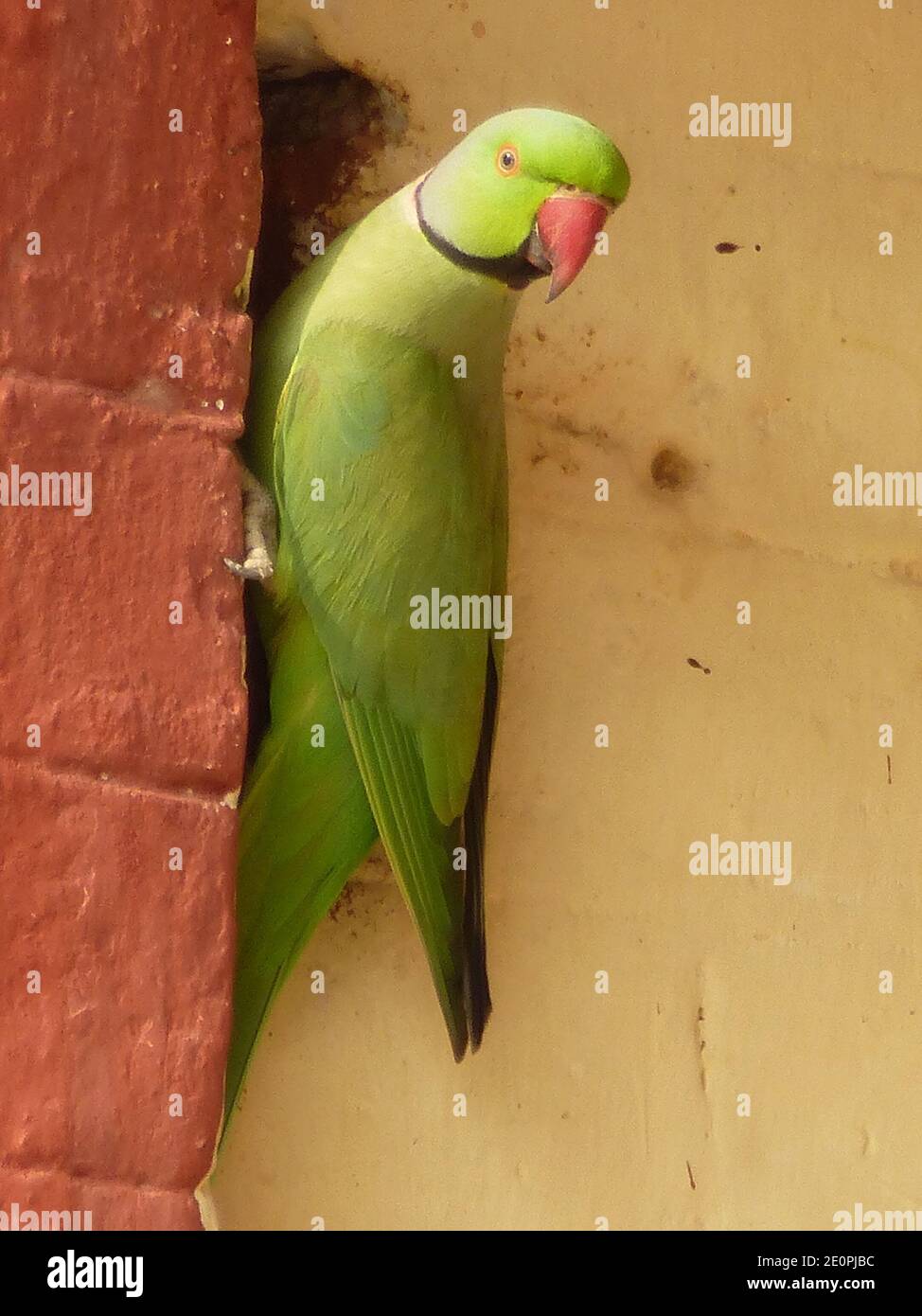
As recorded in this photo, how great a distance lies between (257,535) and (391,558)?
0.17m

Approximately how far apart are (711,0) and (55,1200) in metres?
2.03

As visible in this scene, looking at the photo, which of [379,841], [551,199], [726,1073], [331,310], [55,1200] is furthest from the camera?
[726,1073]

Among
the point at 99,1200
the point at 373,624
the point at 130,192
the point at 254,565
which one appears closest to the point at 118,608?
the point at 254,565

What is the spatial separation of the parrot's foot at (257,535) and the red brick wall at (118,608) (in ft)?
0.11

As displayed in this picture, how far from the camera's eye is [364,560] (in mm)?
1756

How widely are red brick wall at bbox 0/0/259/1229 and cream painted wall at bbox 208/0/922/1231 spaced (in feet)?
1.19

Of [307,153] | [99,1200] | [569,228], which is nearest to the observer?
[99,1200]

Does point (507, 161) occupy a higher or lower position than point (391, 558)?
higher

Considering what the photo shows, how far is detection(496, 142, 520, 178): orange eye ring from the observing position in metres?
1.73

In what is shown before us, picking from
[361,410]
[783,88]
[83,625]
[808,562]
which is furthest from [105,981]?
[783,88]

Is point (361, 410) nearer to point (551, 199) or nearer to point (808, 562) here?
point (551, 199)

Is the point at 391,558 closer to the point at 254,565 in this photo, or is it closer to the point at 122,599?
the point at 254,565

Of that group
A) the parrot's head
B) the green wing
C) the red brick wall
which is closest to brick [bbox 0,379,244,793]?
the red brick wall

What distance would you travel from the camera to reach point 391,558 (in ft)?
5.76
